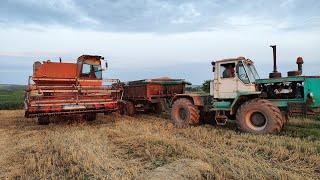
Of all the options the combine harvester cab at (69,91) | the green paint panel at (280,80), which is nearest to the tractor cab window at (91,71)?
the combine harvester cab at (69,91)

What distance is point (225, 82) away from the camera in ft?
Answer: 37.7

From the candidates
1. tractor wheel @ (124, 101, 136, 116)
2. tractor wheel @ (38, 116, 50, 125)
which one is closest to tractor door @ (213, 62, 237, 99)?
tractor wheel @ (124, 101, 136, 116)

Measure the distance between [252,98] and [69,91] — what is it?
6.01 metres

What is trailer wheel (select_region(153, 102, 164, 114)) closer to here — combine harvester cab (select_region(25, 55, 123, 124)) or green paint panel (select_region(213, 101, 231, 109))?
combine harvester cab (select_region(25, 55, 123, 124))

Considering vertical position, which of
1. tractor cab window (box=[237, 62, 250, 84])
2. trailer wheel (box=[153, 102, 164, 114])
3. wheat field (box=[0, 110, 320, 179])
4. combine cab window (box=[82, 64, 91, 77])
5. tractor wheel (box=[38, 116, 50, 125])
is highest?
combine cab window (box=[82, 64, 91, 77])

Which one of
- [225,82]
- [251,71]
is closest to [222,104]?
[225,82]

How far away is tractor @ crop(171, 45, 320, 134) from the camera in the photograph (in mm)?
9898

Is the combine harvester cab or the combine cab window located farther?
the combine cab window

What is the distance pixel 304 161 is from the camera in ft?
22.1

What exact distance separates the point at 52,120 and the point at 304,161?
10.2 metres

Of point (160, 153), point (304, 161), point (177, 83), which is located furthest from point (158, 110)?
point (304, 161)

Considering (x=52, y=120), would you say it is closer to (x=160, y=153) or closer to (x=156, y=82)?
(x=156, y=82)

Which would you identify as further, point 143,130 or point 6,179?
point 143,130

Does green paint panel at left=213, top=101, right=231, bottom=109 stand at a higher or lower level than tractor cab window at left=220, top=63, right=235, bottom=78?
lower
